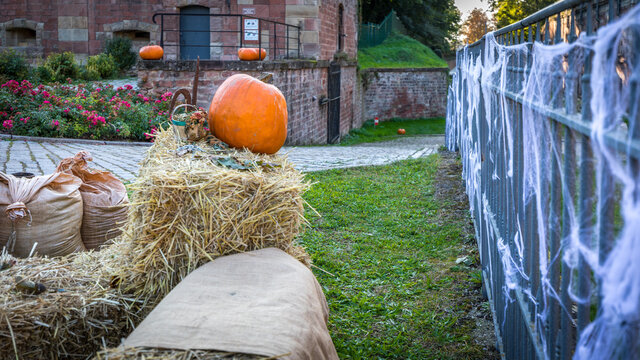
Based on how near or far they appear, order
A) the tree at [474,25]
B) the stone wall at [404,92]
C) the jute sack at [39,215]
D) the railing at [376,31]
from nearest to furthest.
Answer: the jute sack at [39,215], the stone wall at [404,92], the railing at [376,31], the tree at [474,25]

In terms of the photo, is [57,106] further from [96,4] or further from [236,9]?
[96,4]

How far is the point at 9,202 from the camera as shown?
13.1 feet

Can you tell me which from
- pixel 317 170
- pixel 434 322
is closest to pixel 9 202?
pixel 434 322

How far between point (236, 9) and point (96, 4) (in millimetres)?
5460

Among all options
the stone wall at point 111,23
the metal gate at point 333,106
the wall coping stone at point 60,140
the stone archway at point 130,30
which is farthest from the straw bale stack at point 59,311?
the stone archway at point 130,30

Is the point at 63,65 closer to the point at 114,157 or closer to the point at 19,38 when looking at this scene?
the point at 19,38

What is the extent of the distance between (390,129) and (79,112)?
15.8 meters

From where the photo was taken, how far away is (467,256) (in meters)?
5.36

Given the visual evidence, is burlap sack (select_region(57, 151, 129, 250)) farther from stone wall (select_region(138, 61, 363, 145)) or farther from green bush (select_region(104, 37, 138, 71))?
green bush (select_region(104, 37, 138, 71))

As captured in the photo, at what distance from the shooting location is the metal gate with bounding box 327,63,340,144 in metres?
19.4

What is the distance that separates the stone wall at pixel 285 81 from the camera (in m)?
→ 13.1

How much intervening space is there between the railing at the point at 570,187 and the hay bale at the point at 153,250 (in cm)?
123

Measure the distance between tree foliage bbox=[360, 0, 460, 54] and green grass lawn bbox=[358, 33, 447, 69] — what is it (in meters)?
2.73

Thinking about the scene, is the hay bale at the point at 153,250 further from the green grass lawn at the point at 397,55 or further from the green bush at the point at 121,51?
the green grass lawn at the point at 397,55
